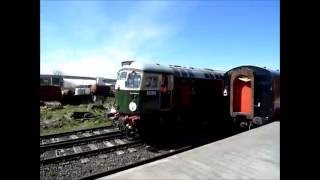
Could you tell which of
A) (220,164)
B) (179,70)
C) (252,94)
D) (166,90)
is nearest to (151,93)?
(166,90)

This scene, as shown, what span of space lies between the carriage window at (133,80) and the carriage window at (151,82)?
1.07ft

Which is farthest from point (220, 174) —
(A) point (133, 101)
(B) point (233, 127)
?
(B) point (233, 127)

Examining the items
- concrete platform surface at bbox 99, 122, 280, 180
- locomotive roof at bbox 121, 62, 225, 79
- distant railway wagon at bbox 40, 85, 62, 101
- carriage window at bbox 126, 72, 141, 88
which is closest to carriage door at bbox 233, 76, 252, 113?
locomotive roof at bbox 121, 62, 225, 79

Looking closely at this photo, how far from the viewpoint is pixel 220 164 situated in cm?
664

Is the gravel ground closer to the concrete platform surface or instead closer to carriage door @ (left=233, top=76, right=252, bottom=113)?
the concrete platform surface

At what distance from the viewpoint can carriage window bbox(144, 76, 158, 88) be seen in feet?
42.9

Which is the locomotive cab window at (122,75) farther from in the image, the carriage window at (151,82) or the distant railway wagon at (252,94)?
the distant railway wagon at (252,94)

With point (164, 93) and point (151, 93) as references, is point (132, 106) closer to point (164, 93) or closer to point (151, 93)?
point (151, 93)

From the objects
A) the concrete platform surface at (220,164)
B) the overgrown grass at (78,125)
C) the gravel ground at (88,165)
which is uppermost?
the concrete platform surface at (220,164)

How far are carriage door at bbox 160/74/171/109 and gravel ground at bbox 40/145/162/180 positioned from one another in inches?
122

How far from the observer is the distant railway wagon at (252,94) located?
45.9ft

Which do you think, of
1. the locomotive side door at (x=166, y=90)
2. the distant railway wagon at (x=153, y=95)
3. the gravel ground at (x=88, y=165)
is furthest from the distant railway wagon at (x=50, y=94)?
the gravel ground at (x=88, y=165)
